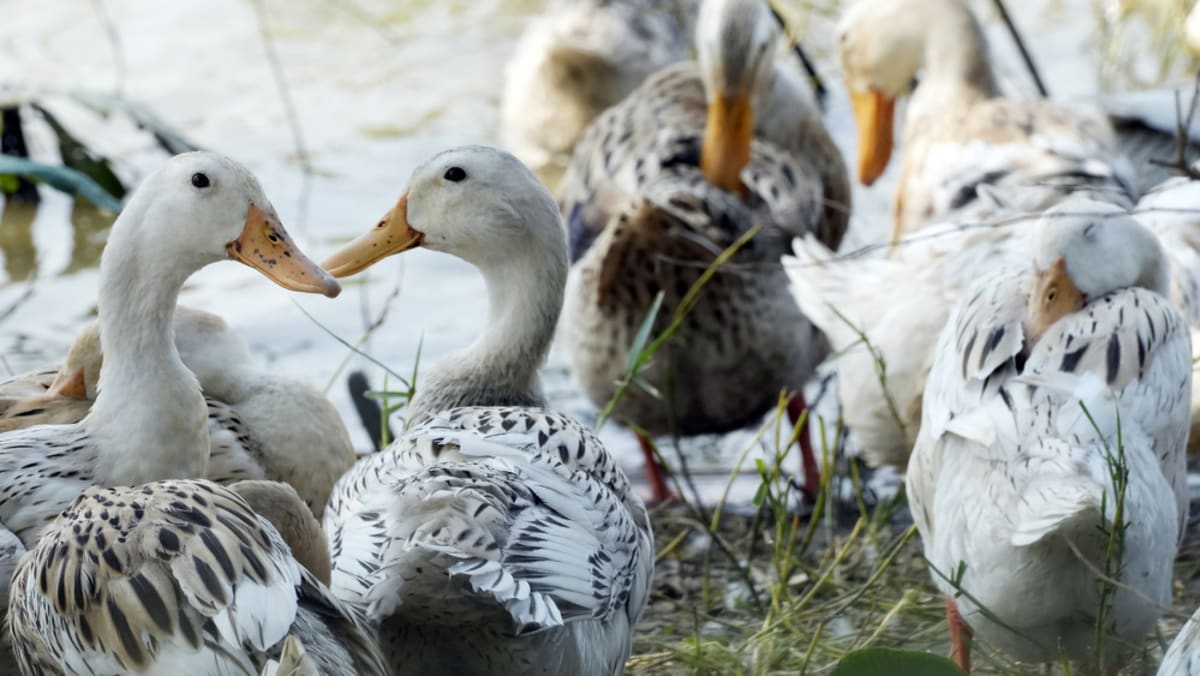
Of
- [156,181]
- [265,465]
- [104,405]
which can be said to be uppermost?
[156,181]

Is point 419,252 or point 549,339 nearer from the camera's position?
point 549,339

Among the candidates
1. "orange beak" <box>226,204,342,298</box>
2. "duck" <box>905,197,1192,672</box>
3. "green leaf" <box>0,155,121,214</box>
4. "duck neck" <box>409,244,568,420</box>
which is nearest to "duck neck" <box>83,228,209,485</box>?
"orange beak" <box>226,204,342,298</box>


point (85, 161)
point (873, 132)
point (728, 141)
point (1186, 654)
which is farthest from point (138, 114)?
point (1186, 654)

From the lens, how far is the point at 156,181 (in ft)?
12.0

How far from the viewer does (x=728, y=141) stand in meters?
5.90

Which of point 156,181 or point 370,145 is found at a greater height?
point 156,181

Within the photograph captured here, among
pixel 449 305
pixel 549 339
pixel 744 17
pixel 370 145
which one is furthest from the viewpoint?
pixel 370 145

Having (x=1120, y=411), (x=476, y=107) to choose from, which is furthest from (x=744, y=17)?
(x=476, y=107)

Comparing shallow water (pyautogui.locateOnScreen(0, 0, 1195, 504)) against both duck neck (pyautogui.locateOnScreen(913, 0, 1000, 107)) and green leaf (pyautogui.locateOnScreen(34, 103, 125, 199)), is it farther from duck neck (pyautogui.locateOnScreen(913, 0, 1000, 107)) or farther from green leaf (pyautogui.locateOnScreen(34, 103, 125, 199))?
duck neck (pyautogui.locateOnScreen(913, 0, 1000, 107))

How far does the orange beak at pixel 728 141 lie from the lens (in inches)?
230

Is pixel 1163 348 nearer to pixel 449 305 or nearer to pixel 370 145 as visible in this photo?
pixel 449 305

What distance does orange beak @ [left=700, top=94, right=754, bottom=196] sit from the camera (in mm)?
5848

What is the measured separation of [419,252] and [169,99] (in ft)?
6.90

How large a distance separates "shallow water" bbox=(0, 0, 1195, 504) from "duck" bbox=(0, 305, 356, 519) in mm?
1592
